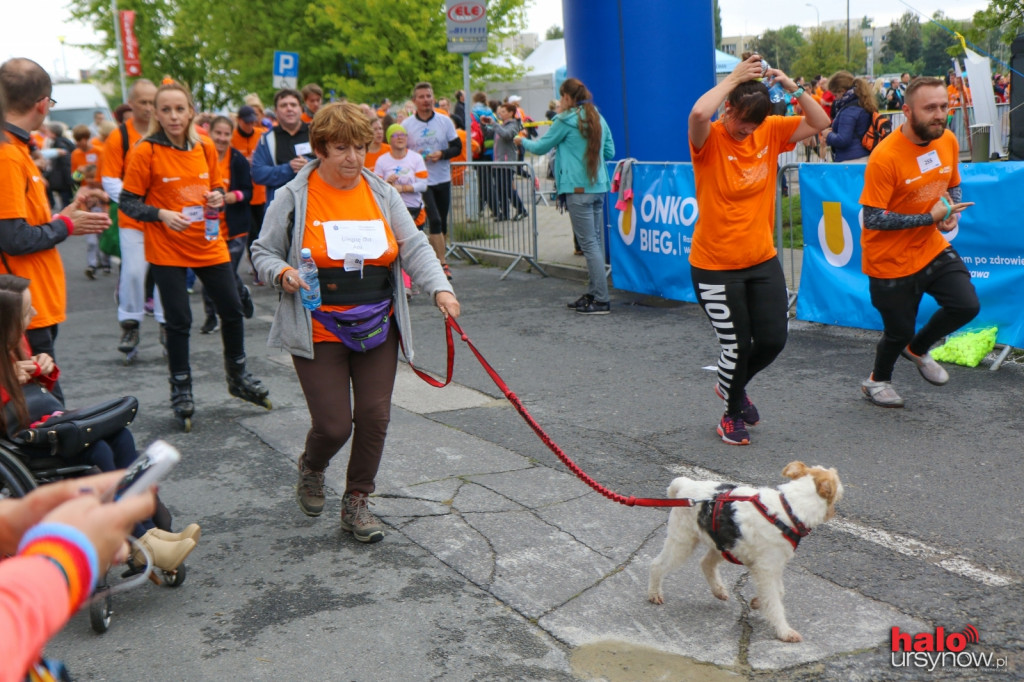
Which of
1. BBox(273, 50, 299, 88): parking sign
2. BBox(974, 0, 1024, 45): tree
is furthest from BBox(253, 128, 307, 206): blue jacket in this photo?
BBox(974, 0, 1024, 45): tree

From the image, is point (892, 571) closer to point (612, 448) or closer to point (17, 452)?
point (612, 448)

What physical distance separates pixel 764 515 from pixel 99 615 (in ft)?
7.91

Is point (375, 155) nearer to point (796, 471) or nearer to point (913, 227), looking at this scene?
point (913, 227)

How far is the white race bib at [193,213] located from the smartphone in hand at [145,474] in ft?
15.6

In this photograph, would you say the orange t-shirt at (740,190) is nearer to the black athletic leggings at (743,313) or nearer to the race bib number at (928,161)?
the black athletic leggings at (743,313)

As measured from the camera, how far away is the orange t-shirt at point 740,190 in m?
5.40

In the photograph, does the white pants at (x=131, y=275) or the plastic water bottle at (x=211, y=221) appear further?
the white pants at (x=131, y=275)

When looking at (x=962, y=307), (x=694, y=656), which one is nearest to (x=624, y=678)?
(x=694, y=656)

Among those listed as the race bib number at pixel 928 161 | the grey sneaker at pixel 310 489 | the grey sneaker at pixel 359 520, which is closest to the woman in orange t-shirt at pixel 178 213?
the grey sneaker at pixel 310 489

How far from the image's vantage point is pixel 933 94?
5.64 m

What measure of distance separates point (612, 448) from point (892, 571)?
2.00m

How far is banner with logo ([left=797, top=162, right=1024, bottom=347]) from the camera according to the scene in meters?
6.96

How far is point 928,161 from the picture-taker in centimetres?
581

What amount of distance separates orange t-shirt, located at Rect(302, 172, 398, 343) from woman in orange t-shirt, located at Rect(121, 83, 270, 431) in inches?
77.1
